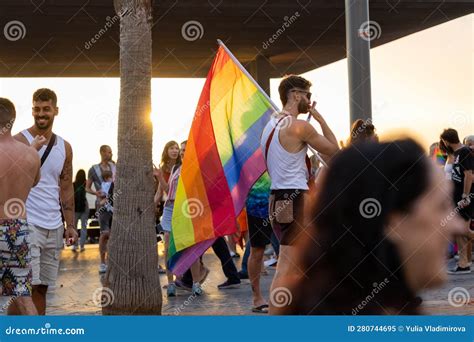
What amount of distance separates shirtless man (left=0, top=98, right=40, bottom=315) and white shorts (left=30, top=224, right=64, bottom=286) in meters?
0.80

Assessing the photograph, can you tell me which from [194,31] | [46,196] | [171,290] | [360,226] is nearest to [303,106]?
[46,196]

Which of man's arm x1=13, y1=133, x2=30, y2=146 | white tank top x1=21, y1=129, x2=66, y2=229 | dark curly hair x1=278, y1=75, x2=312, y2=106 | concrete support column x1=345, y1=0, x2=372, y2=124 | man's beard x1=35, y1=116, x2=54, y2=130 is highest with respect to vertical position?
concrete support column x1=345, y1=0, x2=372, y2=124

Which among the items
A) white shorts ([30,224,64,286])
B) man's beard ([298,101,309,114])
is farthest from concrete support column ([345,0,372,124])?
white shorts ([30,224,64,286])

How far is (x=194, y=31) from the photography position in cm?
2158

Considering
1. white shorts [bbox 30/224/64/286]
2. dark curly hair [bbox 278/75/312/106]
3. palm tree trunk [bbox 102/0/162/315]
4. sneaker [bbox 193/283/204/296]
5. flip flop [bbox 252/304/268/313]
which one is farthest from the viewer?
sneaker [bbox 193/283/204/296]

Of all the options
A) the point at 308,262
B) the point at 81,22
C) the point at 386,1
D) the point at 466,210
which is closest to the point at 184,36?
the point at 81,22

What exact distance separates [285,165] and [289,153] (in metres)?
0.11

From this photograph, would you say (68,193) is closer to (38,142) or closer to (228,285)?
(38,142)

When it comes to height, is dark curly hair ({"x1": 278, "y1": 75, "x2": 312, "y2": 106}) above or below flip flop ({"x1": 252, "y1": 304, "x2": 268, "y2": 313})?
above

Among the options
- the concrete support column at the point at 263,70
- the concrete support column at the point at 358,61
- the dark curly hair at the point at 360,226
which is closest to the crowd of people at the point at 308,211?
the dark curly hair at the point at 360,226

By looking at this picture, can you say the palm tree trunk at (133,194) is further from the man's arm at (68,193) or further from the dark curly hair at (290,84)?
the dark curly hair at (290,84)

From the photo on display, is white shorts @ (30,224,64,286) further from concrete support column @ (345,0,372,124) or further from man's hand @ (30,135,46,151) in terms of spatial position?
concrete support column @ (345,0,372,124)

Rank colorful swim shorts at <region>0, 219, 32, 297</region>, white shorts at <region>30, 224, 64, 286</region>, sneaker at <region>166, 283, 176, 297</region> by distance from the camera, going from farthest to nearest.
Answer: sneaker at <region>166, 283, 176, 297</region> < white shorts at <region>30, 224, 64, 286</region> < colorful swim shorts at <region>0, 219, 32, 297</region>

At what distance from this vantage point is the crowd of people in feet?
4.55
